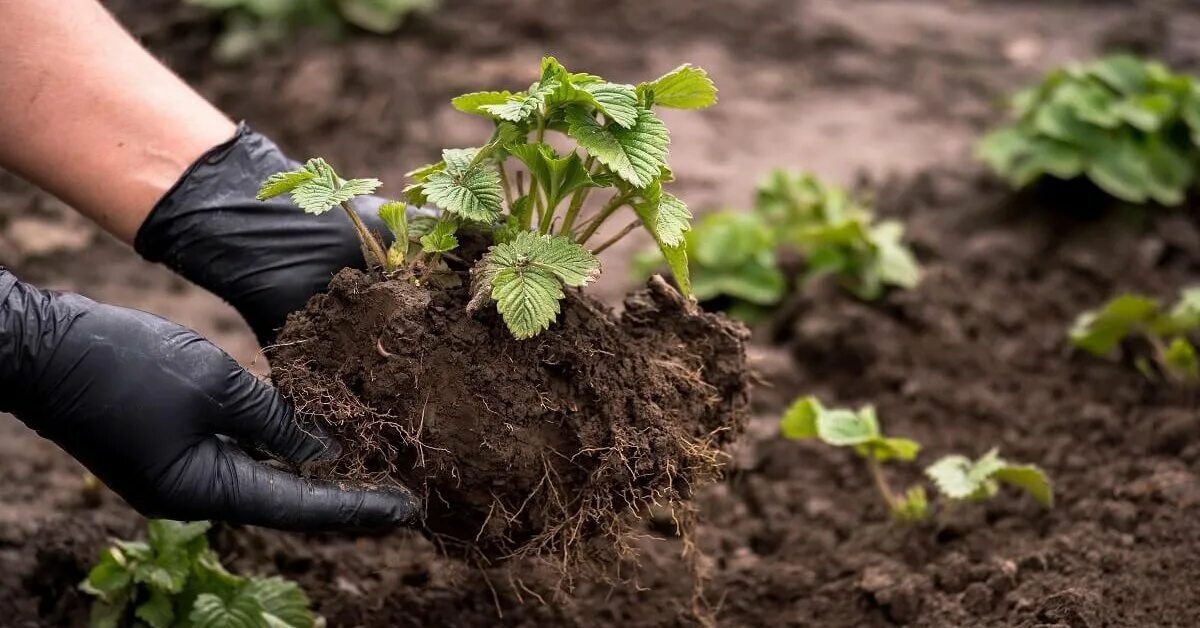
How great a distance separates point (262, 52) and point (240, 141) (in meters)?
2.89

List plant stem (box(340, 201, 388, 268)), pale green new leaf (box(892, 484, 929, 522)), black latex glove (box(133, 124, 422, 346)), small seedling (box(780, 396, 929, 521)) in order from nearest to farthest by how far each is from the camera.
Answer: plant stem (box(340, 201, 388, 268)), black latex glove (box(133, 124, 422, 346)), small seedling (box(780, 396, 929, 521)), pale green new leaf (box(892, 484, 929, 522))

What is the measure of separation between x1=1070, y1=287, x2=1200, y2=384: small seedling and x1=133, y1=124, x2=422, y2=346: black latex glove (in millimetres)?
1956

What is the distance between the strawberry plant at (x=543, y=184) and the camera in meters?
1.98

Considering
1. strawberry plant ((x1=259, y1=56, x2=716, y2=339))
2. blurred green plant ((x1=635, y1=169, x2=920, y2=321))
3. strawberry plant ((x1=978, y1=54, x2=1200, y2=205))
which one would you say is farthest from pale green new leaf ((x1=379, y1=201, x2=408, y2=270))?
strawberry plant ((x1=978, y1=54, x2=1200, y2=205))

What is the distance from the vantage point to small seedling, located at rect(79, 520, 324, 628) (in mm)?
2279

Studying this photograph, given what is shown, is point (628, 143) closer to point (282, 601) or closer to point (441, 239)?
point (441, 239)

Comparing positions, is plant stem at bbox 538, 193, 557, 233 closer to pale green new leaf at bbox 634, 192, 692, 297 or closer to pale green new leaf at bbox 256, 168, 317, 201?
pale green new leaf at bbox 634, 192, 692, 297

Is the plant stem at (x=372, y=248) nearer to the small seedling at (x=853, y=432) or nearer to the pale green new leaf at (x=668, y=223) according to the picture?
the pale green new leaf at (x=668, y=223)

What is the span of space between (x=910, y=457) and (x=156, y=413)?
165cm

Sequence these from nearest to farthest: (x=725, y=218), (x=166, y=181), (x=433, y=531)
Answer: (x=433, y=531) < (x=166, y=181) < (x=725, y=218)

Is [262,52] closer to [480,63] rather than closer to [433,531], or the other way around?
[480,63]

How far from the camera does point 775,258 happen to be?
4.06 meters

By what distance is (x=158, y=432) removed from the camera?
1.98 metres

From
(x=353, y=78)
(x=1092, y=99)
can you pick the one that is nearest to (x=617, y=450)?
(x=1092, y=99)
